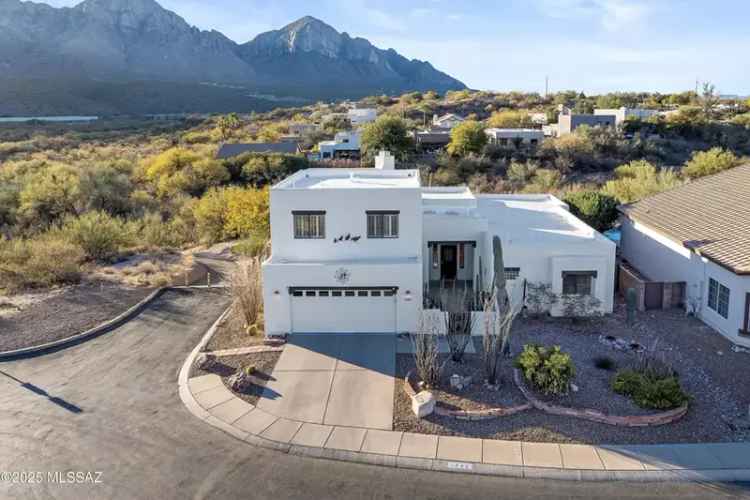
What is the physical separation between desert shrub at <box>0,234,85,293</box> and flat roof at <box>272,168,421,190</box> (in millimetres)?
11049

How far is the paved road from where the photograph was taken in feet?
38.4

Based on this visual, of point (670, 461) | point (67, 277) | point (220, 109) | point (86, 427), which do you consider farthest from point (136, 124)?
point (670, 461)

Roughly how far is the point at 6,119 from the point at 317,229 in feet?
323

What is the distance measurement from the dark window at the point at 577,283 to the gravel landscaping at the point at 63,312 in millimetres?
16601

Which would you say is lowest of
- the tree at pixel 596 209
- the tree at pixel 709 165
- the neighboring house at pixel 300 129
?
the tree at pixel 596 209

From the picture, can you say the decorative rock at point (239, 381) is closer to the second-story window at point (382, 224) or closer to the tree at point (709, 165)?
the second-story window at point (382, 224)

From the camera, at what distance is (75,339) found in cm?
1975

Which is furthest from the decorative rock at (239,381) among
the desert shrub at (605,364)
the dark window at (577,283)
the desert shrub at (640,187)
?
the desert shrub at (640,187)

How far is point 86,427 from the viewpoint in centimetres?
1423

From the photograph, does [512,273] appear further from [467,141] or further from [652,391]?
[467,141]

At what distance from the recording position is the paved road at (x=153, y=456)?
11.7 meters

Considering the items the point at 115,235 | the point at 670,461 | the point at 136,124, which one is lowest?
the point at 670,461

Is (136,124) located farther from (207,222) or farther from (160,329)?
(160,329)

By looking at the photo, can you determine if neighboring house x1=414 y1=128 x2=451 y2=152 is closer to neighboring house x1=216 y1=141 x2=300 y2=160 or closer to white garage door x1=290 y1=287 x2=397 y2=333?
neighboring house x1=216 y1=141 x2=300 y2=160
